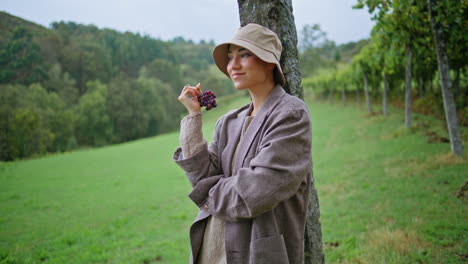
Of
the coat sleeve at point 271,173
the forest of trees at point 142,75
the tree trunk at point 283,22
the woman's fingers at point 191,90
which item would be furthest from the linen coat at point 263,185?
the forest of trees at point 142,75

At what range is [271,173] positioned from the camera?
1.49 meters

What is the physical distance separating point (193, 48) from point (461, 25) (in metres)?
98.3

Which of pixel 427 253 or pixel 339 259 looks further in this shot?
pixel 339 259

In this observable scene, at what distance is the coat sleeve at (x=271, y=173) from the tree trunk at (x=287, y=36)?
753 millimetres

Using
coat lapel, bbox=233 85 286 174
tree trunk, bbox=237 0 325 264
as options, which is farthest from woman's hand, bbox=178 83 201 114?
tree trunk, bbox=237 0 325 264

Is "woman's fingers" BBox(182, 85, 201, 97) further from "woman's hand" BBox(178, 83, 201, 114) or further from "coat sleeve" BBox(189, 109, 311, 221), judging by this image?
"coat sleeve" BBox(189, 109, 311, 221)

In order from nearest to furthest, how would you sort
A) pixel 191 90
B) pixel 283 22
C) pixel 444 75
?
pixel 191 90 → pixel 283 22 → pixel 444 75

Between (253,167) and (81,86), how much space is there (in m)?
43.6

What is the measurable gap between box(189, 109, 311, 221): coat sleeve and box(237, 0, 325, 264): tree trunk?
75cm

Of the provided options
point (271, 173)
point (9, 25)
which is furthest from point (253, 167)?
point (9, 25)

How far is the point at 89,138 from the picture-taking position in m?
A: 39.8

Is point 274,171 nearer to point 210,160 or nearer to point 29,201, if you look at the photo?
point 210,160

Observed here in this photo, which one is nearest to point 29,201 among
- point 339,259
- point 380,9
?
point 339,259

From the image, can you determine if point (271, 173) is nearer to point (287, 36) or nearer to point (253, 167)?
point (253, 167)
